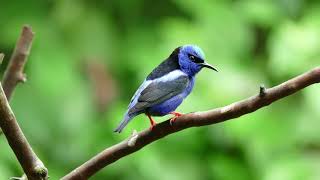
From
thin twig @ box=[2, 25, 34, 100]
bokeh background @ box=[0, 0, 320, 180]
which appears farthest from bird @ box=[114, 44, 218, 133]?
bokeh background @ box=[0, 0, 320, 180]

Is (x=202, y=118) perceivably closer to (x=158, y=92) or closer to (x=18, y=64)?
(x=158, y=92)

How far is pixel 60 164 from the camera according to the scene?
3.33m

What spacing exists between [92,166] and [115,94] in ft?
6.04

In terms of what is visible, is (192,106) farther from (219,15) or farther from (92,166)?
(92,166)

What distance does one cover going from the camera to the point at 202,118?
1.46m

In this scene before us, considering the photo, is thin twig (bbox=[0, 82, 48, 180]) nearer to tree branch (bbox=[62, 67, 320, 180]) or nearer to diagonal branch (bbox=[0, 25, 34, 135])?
tree branch (bbox=[62, 67, 320, 180])

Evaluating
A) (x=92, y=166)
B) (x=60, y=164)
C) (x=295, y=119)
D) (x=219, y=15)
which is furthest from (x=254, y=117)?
(x=92, y=166)

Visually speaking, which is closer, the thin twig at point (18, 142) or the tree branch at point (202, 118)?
the tree branch at point (202, 118)

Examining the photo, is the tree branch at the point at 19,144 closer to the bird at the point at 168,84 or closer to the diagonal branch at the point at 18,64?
the bird at the point at 168,84

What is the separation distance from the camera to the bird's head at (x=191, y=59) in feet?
6.19

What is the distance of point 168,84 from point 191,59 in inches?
3.6

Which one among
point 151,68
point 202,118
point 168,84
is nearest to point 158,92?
point 168,84

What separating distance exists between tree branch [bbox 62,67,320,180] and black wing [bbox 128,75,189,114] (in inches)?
10.1

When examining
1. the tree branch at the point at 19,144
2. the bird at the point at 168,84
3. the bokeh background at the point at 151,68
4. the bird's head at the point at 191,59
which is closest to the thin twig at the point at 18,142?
the tree branch at the point at 19,144
